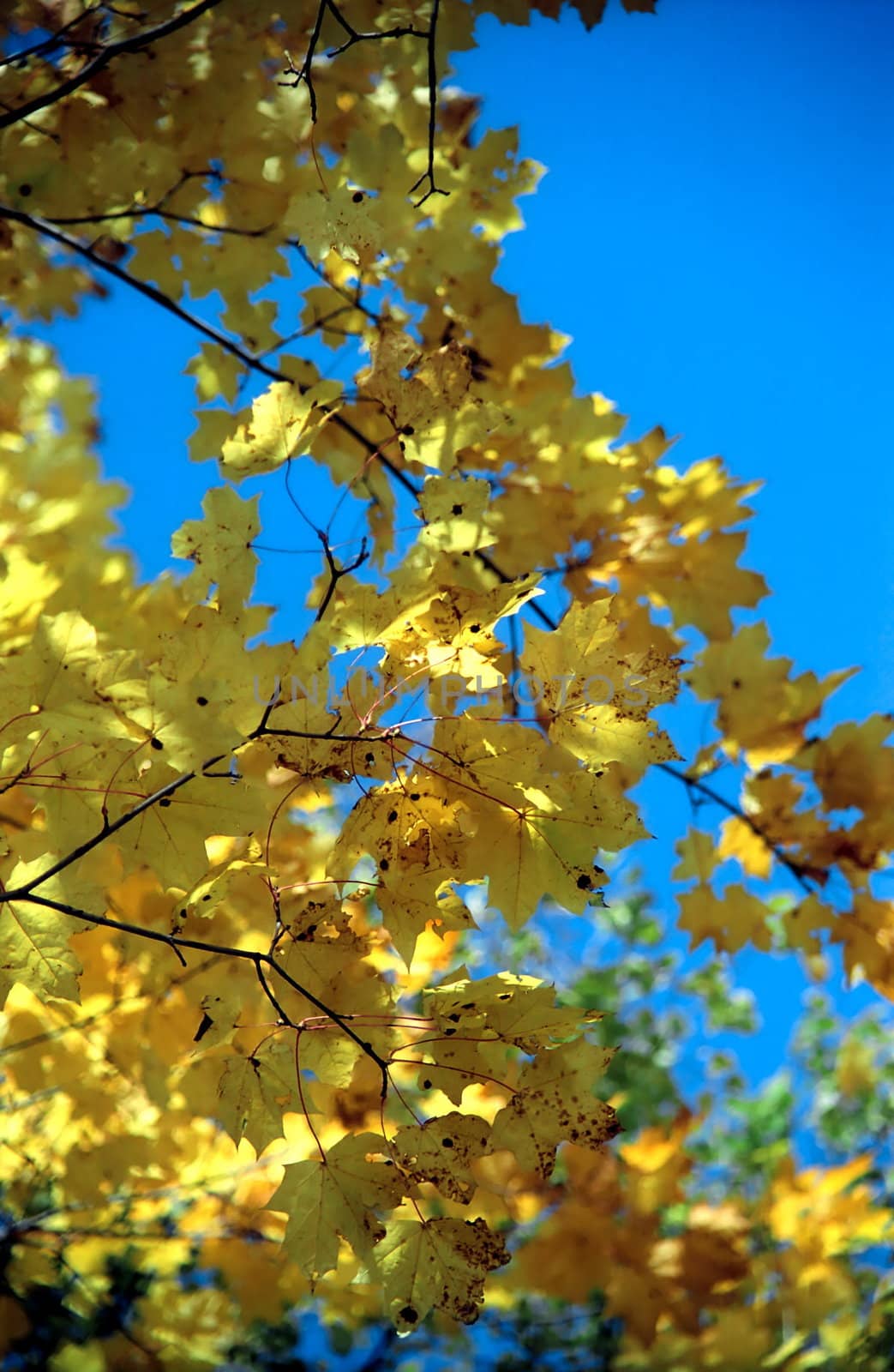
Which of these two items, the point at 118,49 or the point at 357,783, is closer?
the point at 357,783

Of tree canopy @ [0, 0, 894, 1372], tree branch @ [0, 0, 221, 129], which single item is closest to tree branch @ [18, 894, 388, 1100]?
tree canopy @ [0, 0, 894, 1372]

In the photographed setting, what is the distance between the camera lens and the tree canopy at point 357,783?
0.95 meters

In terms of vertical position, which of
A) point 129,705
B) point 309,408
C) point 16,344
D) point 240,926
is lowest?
point 129,705

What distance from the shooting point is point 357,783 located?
97 centimetres

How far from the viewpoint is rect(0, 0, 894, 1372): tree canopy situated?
95 cm

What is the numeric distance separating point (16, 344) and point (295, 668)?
3.75m

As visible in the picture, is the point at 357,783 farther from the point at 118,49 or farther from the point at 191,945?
the point at 118,49

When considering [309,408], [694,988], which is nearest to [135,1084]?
[309,408]

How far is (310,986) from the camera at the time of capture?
1.02m

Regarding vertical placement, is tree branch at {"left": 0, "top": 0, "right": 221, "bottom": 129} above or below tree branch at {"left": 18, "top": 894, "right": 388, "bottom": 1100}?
above

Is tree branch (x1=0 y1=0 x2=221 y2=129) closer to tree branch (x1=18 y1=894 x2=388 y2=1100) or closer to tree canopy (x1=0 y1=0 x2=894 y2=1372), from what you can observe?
tree canopy (x1=0 y1=0 x2=894 y2=1372)

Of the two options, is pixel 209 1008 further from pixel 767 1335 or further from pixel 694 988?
pixel 694 988

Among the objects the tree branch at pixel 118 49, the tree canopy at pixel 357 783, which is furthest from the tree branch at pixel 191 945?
the tree branch at pixel 118 49

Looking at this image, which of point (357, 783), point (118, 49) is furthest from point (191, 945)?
point (118, 49)
